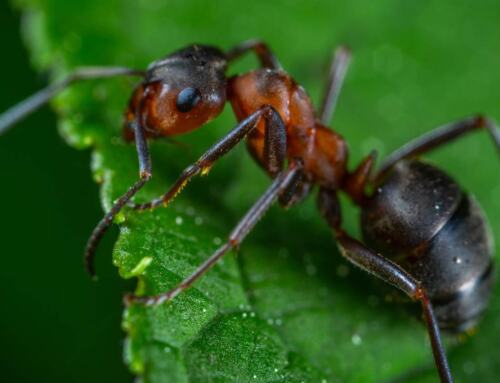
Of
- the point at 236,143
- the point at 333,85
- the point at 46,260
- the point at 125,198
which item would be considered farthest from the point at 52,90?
the point at 333,85

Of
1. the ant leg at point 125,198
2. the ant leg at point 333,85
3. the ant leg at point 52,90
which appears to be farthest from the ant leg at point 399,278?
the ant leg at point 52,90

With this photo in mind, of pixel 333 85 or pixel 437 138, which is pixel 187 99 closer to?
pixel 333 85

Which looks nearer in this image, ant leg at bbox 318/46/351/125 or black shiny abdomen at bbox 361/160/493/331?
black shiny abdomen at bbox 361/160/493/331

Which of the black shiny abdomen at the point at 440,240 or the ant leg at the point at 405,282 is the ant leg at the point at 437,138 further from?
the ant leg at the point at 405,282

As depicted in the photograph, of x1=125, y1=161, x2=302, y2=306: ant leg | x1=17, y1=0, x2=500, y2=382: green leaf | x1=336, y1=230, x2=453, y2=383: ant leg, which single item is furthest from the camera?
x1=336, y1=230, x2=453, y2=383: ant leg

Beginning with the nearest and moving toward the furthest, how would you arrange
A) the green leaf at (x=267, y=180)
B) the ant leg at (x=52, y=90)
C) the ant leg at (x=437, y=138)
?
the green leaf at (x=267, y=180)
the ant leg at (x=52, y=90)
the ant leg at (x=437, y=138)

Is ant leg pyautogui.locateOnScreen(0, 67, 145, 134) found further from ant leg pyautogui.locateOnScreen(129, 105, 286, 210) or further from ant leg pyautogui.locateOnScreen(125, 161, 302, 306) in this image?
ant leg pyautogui.locateOnScreen(125, 161, 302, 306)

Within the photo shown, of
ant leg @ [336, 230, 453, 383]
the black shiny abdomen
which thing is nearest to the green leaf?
the black shiny abdomen
